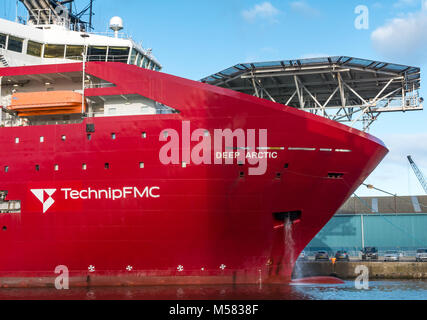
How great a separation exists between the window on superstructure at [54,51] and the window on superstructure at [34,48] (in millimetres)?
285

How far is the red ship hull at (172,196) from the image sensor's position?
19000 mm

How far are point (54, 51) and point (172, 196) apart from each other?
10512mm

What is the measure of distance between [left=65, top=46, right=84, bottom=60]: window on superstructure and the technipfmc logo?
7239 millimetres

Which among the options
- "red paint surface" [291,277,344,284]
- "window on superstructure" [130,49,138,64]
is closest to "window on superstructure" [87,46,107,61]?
"window on superstructure" [130,49,138,64]

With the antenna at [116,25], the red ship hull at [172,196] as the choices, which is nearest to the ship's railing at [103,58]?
the antenna at [116,25]

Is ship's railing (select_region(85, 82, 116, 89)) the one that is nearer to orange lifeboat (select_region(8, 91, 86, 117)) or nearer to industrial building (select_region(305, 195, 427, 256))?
orange lifeboat (select_region(8, 91, 86, 117))

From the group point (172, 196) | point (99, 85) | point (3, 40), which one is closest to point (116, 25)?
point (99, 85)

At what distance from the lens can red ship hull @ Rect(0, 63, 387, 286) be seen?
62.3 ft

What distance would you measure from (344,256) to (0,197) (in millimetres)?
22166

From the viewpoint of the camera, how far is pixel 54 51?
23.9m

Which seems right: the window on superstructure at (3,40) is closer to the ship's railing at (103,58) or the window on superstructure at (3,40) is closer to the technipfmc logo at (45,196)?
the ship's railing at (103,58)

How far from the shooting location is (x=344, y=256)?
1282 inches

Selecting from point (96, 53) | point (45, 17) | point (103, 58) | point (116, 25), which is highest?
point (45, 17)

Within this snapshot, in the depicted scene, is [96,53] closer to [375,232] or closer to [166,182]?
[166,182]
